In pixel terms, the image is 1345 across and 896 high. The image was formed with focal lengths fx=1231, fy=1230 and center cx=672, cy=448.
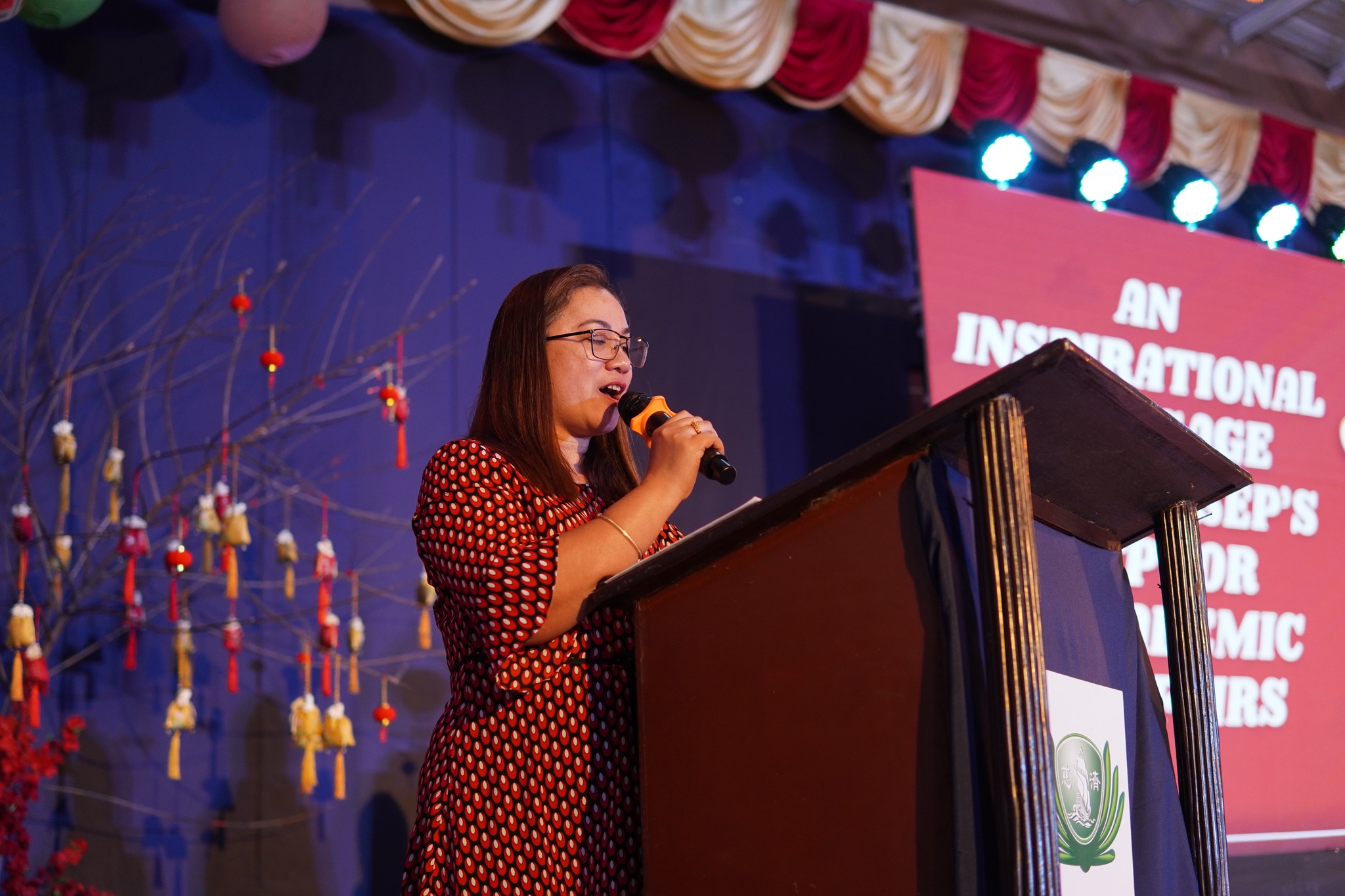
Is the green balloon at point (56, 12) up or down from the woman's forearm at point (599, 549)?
up

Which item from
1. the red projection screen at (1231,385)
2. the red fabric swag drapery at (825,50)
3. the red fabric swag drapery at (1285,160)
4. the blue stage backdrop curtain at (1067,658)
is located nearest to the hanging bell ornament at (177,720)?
the blue stage backdrop curtain at (1067,658)

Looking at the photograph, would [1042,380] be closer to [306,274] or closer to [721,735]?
[721,735]

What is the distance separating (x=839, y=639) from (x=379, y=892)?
9.98ft

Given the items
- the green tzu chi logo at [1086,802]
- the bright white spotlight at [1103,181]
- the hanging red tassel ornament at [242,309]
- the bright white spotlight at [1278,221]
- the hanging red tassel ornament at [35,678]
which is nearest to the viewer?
the green tzu chi logo at [1086,802]

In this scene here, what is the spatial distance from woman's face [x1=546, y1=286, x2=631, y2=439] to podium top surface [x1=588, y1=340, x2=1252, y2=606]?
406 millimetres

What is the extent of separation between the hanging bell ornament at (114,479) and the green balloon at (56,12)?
1257 millimetres

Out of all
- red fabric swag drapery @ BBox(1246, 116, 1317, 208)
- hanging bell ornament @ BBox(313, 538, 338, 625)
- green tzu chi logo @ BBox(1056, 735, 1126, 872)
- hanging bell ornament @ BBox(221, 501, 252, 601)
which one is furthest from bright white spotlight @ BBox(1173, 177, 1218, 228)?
green tzu chi logo @ BBox(1056, 735, 1126, 872)

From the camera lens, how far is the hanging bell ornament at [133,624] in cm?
323

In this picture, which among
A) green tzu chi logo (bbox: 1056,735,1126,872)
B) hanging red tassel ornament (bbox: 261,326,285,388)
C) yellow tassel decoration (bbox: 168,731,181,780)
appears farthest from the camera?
hanging red tassel ornament (bbox: 261,326,285,388)

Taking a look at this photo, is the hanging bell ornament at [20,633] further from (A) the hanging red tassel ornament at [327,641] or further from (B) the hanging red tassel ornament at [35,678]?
(A) the hanging red tassel ornament at [327,641]

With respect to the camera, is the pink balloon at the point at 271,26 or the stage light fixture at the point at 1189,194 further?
the stage light fixture at the point at 1189,194

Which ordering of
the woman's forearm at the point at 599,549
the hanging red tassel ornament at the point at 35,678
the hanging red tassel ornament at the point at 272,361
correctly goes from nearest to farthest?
1. the woman's forearm at the point at 599,549
2. the hanging red tassel ornament at the point at 35,678
3. the hanging red tassel ornament at the point at 272,361

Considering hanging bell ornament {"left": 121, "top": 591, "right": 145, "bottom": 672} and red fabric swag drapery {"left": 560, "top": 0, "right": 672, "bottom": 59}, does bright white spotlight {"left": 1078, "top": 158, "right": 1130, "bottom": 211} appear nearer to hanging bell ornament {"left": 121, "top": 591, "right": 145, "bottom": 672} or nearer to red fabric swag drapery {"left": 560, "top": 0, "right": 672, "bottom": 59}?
red fabric swag drapery {"left": 560, "top": 0, "right": 672, "bottom": 59}

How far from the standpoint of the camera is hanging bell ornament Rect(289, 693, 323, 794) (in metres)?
3.22
